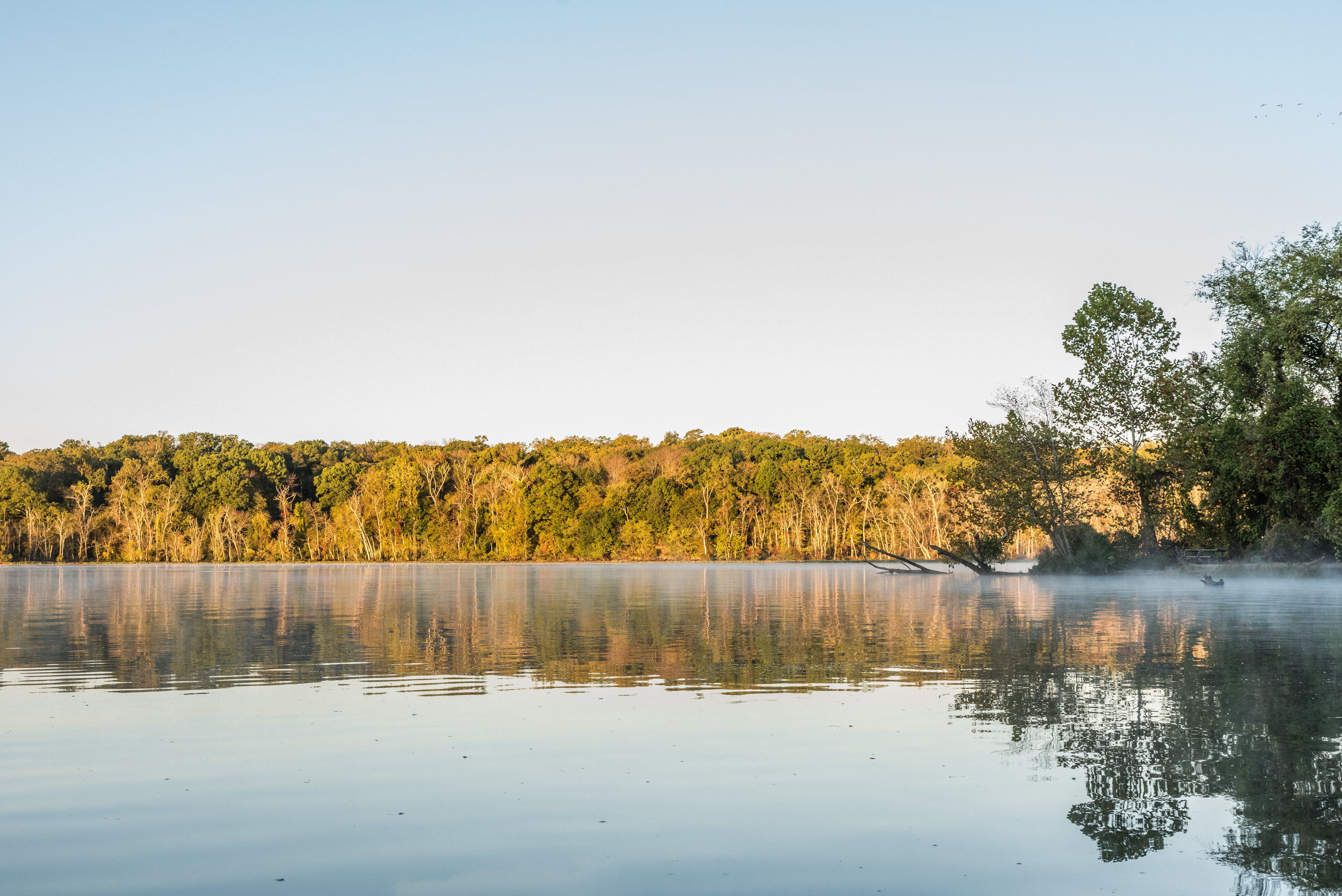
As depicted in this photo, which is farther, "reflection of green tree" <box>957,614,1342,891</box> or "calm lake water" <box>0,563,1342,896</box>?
"reflection of green tree" <box>957,614,1342,891</box>

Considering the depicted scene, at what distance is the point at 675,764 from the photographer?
653cm

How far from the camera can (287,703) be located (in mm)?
9062

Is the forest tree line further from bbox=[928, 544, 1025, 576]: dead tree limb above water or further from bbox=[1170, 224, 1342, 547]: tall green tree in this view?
bbox=[1170, 224, 1342, 547]: tall green tree

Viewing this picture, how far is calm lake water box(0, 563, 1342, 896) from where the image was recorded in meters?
4.50

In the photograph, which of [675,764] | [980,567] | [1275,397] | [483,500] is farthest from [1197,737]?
[483,500]

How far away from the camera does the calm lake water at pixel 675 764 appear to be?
14.8 ft

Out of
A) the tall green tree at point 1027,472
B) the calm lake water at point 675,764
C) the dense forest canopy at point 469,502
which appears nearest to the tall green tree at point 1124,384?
the tall green tree at point 1027,472

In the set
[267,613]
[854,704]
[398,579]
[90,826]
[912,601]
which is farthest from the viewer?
[398,579]

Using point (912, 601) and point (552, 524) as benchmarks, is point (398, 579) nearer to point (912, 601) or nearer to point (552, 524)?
point (912, 601)

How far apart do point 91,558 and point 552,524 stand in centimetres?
4131

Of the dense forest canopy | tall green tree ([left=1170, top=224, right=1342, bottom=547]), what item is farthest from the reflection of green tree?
the dense forest canopy

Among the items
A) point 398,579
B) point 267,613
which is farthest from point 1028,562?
point 267,613

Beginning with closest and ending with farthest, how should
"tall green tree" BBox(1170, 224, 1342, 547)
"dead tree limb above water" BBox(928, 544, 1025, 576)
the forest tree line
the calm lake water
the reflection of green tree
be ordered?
the calm lake water, the reflection of green tree, "tall green tree" BBox(1170, 224, 1342, 547), "dead tree limb above water" BBox(928, 544, 1025, 576), the forest tree line

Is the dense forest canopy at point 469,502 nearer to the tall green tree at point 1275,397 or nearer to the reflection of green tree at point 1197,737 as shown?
the tall green tree at point 1275,397
